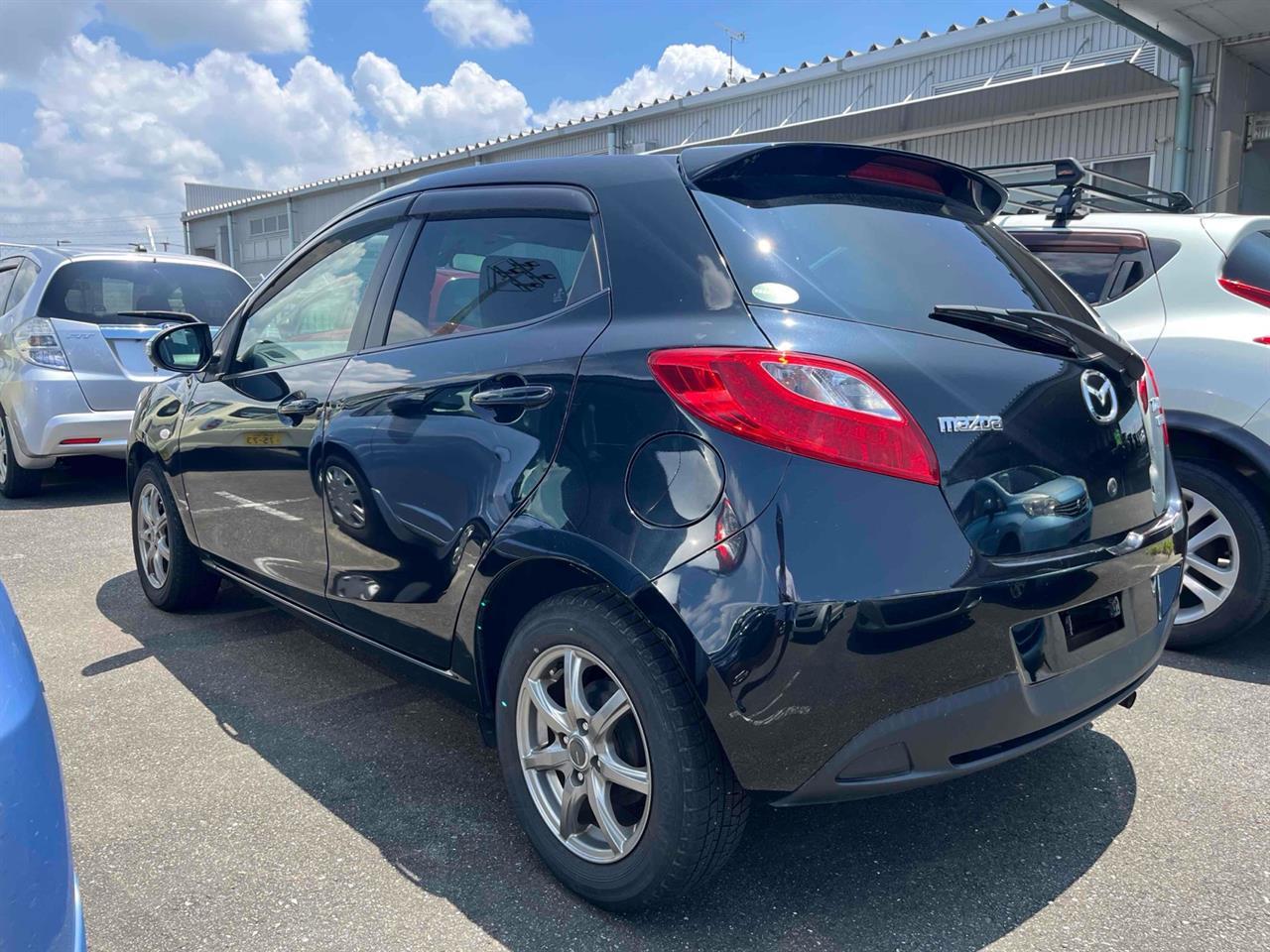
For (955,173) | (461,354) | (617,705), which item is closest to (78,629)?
(461,354)

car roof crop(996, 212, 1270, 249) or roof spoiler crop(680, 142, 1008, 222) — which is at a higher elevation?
roof spoiler crop(680, 142, 1008, 222)

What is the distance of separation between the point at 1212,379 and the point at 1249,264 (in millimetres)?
496

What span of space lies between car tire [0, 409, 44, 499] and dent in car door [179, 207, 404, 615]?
410 cm

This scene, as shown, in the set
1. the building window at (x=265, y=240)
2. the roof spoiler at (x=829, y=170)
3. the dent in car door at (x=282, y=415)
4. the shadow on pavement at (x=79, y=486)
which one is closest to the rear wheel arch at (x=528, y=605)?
the dent in car door at (x=282, y=415)

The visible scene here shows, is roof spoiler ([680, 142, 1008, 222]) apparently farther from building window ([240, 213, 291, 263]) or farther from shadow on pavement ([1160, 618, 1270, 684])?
building window ([240, 213, 291, 263])

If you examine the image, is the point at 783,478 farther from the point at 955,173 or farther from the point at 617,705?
the point at 955,173

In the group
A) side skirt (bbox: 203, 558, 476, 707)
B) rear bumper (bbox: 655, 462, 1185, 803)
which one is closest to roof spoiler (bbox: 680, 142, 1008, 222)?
rear bumper (bbox: 655, 462, 1185, 803)

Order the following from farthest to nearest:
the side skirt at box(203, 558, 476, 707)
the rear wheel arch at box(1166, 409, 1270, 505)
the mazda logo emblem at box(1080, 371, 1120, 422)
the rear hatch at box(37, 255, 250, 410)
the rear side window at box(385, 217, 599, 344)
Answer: the rear hatch at box(37, 255, 250, 410)
the rear wheel arch at box(1166, 409, 1270, 505)
the side skirt at box(203, 558, 476, 707)
the rear side window at box(385, 217, 599, 344)
the mazda logo emblem at box(1080, 371, 1120, 422)

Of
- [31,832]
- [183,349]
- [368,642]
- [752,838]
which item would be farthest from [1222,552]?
[183,349]

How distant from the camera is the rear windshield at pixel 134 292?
689 cm

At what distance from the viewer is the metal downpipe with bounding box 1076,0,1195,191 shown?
835 cm

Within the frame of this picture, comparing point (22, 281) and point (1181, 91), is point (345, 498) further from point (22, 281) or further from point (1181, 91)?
point (1181, 91)

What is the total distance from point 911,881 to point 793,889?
29 cm

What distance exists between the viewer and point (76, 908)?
1.52 m
